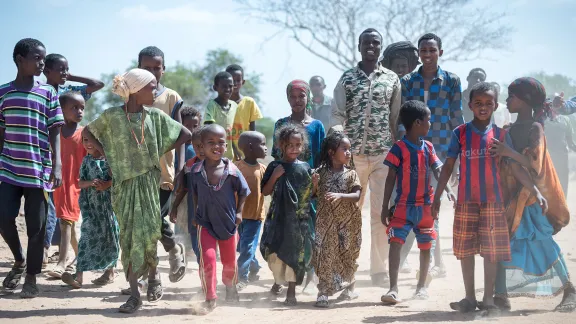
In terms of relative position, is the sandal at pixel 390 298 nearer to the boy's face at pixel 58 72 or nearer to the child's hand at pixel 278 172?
the child's hand at pixel 278 172

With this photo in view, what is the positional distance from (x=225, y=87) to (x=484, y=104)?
3952mm

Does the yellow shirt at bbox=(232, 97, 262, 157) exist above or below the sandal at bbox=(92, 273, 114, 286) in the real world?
A: above

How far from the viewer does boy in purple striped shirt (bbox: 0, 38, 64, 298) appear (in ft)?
21.2

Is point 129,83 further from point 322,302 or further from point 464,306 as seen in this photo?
point 464,306

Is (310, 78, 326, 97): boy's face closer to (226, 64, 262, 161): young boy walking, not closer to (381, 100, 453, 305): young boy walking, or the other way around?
(226, 64, 262, 161): young boy walking

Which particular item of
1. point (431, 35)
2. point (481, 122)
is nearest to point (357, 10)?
point (431, 35)

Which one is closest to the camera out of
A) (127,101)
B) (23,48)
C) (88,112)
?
(127,101)

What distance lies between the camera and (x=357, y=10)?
27.7 metres

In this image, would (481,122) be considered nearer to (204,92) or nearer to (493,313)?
(493,313)

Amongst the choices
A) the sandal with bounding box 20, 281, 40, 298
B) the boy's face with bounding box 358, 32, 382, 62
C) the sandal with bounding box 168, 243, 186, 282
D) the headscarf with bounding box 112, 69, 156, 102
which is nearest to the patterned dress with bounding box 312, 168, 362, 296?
the sandal with bounding box 168, 243, 186, 282

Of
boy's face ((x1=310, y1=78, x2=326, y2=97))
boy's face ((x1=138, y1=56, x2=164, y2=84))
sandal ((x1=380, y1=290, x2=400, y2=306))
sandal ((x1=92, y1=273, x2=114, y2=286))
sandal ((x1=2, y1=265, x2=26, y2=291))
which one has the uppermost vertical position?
boy's face ((x1=310, y1=78, x2=326, y2=97))

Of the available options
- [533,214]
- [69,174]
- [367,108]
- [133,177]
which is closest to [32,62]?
[133,177]

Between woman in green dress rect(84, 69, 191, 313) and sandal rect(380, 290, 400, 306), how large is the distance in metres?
1.96

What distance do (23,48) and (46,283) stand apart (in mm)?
2331
